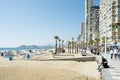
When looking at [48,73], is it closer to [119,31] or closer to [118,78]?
[118,78]

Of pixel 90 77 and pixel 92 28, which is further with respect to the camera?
pixel 92 28

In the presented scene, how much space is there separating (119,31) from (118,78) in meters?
74.8

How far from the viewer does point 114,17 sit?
341 feet

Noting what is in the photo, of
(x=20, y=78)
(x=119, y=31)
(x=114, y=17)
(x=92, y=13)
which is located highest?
(x=92, y=13)

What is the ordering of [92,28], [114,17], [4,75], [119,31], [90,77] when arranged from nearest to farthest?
[90,77]
[4,75]
[119,31]
[114,17]
[92,28]

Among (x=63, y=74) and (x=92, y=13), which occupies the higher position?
(x=92, y=13)

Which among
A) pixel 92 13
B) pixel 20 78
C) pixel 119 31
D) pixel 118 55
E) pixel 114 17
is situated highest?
pixel 92 13

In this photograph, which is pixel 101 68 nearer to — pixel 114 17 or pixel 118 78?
pixel 118 78

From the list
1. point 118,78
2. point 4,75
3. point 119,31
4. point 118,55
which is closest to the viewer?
point 118,78

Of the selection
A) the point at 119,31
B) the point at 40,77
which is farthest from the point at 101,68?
the point at 119,31

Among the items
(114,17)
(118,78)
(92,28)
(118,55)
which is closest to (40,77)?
(118,78)

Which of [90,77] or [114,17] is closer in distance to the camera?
[90,77]

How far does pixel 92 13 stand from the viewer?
192 meters

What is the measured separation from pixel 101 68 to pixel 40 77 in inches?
224
